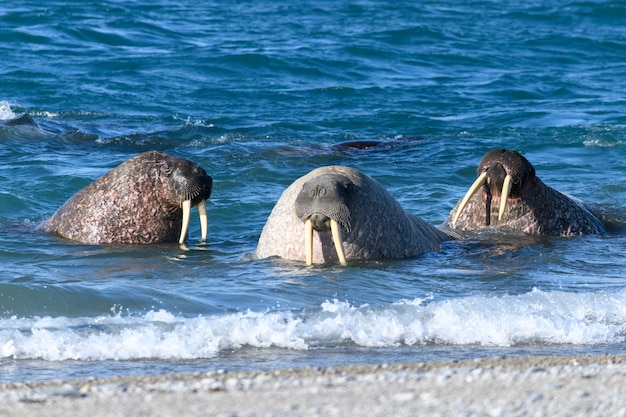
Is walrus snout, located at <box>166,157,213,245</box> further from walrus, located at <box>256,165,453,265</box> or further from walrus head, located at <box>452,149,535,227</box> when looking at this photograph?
walrus head, located at <box>452,149,535,227</box>

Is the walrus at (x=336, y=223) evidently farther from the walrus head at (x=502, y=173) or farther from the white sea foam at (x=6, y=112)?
the white sea foam at (x=6, y=112)

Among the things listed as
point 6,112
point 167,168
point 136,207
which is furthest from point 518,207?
point 6,112

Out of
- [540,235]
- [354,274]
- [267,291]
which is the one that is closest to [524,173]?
[540,235]

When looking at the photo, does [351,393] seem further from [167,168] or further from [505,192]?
[505,192]

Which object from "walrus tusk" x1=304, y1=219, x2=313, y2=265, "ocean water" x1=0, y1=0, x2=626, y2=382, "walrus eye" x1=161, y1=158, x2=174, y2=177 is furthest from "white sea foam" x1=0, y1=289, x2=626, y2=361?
"walrus eye" x1=161, y1=158, x2=174, y2=177

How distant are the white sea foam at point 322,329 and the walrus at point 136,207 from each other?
2590mm

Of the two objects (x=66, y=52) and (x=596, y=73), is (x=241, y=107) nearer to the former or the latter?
(x=66, y=52)

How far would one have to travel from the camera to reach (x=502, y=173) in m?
9.92

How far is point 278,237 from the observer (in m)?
8.74

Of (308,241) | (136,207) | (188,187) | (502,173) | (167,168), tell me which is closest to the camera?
(308,241)

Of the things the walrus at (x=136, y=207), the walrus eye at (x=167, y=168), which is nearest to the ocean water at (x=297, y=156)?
the walrus at (x=136, y=207)

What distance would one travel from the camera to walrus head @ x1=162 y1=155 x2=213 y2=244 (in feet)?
31.0

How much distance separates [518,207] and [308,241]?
2780 millimetres

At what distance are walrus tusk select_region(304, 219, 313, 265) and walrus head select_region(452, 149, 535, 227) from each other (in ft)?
6.70
